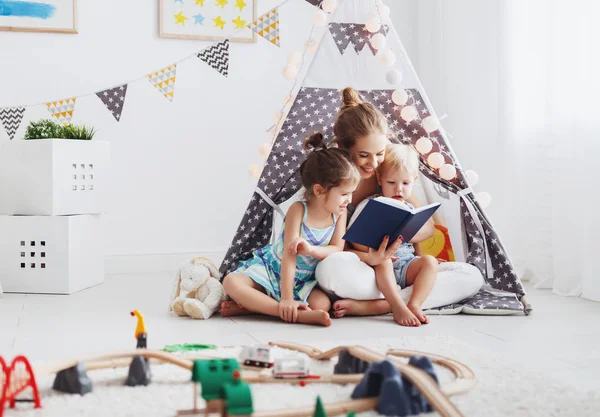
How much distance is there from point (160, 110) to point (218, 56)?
0.43 m

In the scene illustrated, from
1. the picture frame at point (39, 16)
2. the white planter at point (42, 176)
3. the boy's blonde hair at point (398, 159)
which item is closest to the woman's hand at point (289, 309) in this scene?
the boy's blonde hair at point (398, 159)

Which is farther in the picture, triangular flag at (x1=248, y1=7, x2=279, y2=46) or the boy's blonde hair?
triangular flag at (x1=248, y1=7, x2=279, y2=46)

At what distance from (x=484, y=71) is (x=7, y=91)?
212 centimetres

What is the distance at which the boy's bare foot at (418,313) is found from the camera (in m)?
2.17

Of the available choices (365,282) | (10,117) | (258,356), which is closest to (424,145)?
(365,282)

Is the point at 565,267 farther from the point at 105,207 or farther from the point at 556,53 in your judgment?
the point at 105,207

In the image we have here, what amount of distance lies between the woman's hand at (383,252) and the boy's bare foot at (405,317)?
0.16m

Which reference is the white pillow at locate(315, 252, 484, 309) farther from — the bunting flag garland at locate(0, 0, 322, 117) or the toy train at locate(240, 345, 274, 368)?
the bunting flag garland at locate(0, 0, 322, 117)

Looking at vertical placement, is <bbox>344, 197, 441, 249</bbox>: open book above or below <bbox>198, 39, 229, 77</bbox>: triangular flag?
below

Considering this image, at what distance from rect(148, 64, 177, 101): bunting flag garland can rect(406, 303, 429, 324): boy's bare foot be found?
1.61 meters

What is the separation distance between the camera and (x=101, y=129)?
3.41 meters

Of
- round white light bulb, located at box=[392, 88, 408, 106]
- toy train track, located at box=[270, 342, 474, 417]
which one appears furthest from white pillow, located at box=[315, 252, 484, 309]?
toy train track, located at box=[270, 342, 474, 417]

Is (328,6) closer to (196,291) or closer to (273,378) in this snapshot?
(196,291)

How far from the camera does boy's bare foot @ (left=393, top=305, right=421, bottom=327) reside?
2.12 meters
